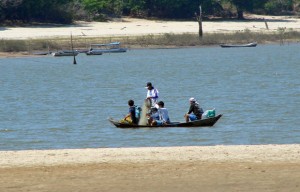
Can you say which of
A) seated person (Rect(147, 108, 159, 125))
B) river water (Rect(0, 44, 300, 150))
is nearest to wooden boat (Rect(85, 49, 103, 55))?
river water (Rect(0, 44, 300, 150))

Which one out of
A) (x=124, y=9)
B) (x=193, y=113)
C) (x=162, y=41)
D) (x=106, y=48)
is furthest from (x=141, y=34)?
(x=193, y=113)

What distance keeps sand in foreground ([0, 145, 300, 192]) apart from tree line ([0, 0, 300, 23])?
69154mm

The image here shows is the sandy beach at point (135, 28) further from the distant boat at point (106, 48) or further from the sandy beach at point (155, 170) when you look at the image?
the sandy beach at point (155, 170)

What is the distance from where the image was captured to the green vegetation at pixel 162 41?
7538 cm

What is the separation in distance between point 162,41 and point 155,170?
222 ft

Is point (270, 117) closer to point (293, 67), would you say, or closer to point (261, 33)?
point (293, 67)

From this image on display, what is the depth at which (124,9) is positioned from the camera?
97562 millimetres

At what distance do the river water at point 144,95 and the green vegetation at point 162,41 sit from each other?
2.82ft

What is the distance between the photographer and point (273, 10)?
10875 cm

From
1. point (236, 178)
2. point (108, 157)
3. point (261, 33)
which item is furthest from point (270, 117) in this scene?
point (261, 33)

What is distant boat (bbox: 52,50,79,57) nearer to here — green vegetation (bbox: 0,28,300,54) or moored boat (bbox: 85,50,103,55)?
green vegetation (bbox: 0,28,300,54)

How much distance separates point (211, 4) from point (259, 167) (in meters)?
86.4

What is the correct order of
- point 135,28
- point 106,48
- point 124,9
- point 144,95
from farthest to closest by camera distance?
point 124,9 → point 135,28 → point 106,48 → point 144,95

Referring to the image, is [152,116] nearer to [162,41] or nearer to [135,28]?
[162,41]
